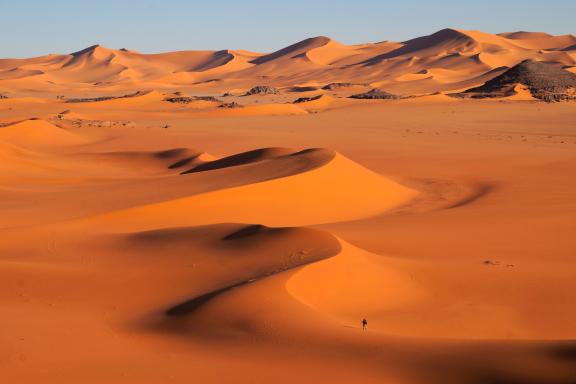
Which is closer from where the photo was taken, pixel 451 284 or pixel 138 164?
pixel 451 284

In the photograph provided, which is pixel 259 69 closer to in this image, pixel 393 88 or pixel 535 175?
pixel 393 88

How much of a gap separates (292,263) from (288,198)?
5.73m

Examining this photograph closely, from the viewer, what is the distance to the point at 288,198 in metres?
13.5

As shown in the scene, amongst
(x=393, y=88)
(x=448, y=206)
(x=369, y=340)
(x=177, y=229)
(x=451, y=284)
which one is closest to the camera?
(x=369, y=340)

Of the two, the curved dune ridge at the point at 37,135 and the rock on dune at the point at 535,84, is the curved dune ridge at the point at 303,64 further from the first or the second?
the curved dune ridge at the point at 37,135

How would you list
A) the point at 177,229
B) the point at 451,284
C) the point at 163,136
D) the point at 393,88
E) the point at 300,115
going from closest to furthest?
1. the point at 451,284
2. the point at 177,229
3. the point at 163,136
4. the point at 300,115
5. the point at 393,88

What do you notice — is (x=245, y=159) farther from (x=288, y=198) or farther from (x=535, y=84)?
(x=535, y=84)

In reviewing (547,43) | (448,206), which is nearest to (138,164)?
(448,206)

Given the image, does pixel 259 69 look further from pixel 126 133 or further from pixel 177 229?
pixel 177 229

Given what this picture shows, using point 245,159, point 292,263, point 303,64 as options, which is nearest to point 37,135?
point 245,159

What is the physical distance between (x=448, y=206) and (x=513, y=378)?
9630 millimetres

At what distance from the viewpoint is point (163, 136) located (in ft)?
96.4

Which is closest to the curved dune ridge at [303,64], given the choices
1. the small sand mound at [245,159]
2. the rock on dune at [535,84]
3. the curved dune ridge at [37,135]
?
the rock on dune at [535,84]

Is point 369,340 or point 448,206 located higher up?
point 369,340
